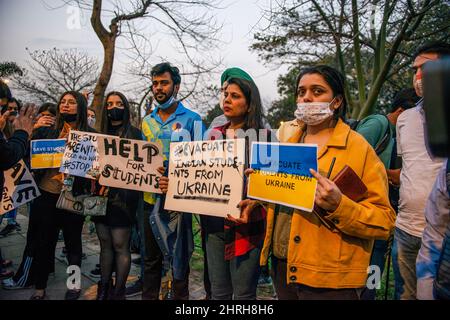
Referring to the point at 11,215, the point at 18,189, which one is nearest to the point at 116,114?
the point at 18,189

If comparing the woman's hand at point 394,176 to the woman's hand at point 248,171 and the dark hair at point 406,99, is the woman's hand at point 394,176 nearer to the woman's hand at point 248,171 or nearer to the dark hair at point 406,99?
the dark hair at point 406,99

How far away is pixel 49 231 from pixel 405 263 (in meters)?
3.32

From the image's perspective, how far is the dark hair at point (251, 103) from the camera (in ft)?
7.56

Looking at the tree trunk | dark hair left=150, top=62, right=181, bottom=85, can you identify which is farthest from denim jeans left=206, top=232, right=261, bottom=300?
the tree trunk

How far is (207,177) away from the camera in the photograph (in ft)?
7.38

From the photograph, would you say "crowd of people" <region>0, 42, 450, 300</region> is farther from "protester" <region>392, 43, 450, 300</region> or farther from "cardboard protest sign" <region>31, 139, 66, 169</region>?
"cardboard protest sign" <region>31, 139, 66, 169</region>

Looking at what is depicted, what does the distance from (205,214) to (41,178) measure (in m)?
2.11

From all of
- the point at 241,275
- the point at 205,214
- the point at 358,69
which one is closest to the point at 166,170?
the point at 205,214

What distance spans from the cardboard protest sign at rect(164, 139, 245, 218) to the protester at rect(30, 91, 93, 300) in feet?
3.85

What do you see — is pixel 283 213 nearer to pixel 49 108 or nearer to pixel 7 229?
pixel 49 108

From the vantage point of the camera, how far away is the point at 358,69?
37.5ft

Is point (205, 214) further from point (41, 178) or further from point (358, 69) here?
point (358, 69)

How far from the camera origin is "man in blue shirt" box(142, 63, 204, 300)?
259 centimetres
